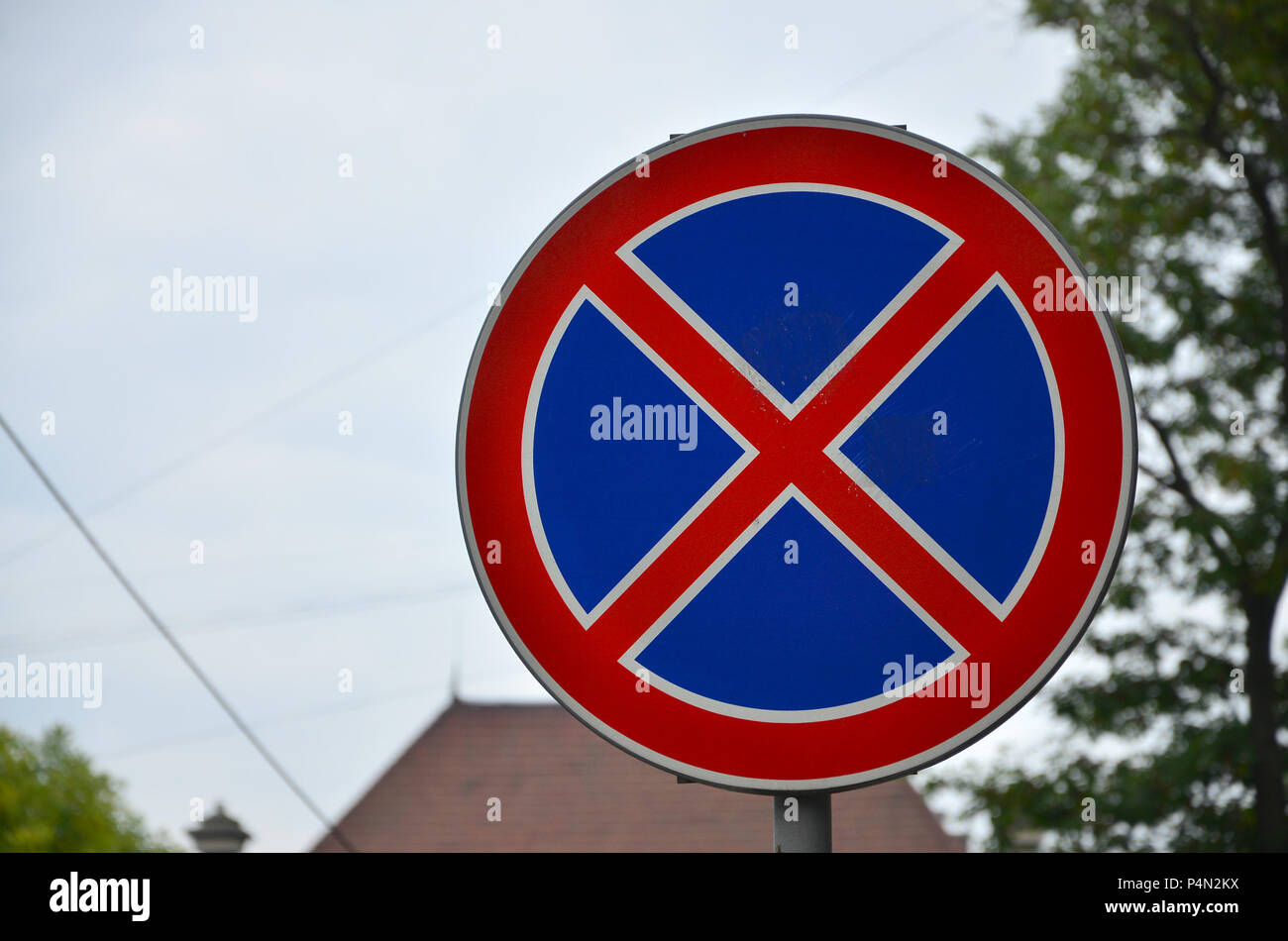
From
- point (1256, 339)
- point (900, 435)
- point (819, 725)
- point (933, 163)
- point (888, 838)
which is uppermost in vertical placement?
point (1256, 339)

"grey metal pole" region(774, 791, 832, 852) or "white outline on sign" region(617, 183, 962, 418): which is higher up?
"white outline on sign" region(617, 183, 962, 418)

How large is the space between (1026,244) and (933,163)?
13 centimetres

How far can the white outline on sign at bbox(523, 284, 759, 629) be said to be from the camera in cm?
128

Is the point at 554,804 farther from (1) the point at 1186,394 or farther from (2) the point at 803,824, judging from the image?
(2) the point at 803,824

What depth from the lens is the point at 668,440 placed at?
4.25 ft

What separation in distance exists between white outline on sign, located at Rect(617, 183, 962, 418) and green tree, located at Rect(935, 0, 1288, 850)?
9298mm

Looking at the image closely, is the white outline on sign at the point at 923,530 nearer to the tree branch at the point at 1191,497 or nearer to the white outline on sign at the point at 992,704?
the white outline on sign at the point at 992,704

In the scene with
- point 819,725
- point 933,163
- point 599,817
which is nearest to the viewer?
point 819,725

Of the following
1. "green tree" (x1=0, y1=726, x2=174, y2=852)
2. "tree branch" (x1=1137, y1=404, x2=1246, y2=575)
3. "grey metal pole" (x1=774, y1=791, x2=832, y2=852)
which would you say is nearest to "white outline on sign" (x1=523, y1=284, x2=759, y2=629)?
"grey metal pole" (x1=774, y1=791, x2=832, y2=852)

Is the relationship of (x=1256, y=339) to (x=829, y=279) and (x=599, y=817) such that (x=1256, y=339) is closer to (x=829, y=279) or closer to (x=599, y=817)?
(x=829, y=279)

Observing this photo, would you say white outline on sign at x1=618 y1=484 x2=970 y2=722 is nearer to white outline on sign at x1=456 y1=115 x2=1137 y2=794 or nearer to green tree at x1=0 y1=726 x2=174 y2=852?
white outline on sign at x1=456 y1=115 x2=1137 y2=794

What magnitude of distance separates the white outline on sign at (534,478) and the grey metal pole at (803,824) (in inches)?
10.1

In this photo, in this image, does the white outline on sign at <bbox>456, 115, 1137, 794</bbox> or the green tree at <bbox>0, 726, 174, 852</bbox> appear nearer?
the white outline on sign at <bbox>456, 115, 1137, 794</bbox>
